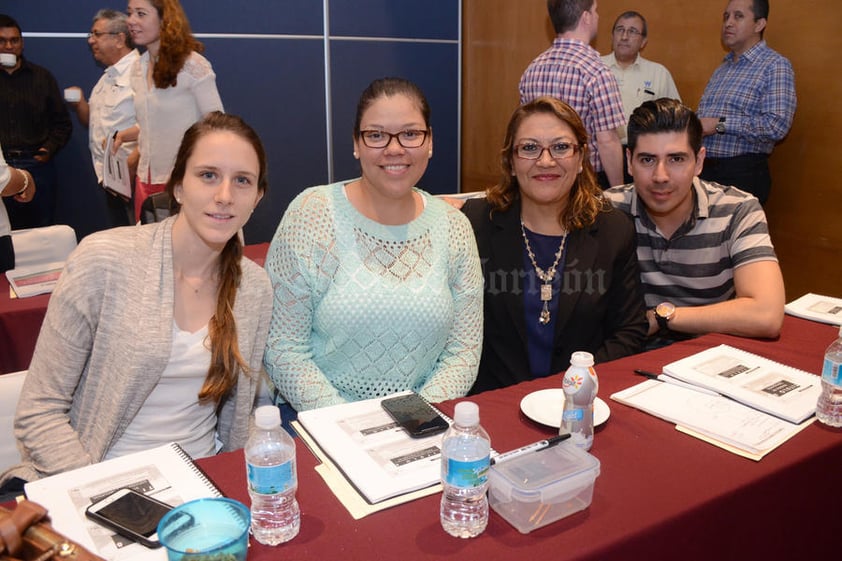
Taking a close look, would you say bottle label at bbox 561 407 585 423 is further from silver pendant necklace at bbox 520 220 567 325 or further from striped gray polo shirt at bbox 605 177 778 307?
striped gray polo shirt at bbox 605 177 778 307

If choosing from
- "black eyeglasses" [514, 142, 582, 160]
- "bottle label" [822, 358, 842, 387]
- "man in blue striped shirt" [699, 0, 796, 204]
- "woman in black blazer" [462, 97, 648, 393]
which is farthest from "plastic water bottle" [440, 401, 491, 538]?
"man in blue striped shirt" [699, 0, 796, 204]

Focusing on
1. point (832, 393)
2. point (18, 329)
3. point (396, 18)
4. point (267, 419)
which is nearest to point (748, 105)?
point (832, 393)

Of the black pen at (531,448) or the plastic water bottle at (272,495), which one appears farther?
the black pen at (531,448)

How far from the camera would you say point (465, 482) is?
101cm

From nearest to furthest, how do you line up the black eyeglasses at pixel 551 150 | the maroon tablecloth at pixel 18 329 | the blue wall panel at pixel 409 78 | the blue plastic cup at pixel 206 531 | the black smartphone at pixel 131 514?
the blue plastic cup at pixel 206 531 → the black smartphone at pixel 131 514 → the black eyeglasses at pixel 551 150 → the maroon tablecloth at pixel 18 329 → the blue wall panel at pixel 409 78

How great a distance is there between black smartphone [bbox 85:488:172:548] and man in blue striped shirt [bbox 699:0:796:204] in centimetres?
361

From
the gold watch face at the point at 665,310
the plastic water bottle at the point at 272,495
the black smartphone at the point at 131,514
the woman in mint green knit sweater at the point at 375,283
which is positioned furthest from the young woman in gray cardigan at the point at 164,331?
the gold watch face at the point at 665,310

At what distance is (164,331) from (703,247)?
1.63 meters

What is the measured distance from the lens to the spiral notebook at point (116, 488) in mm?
971

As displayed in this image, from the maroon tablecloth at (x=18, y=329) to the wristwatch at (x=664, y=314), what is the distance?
1.99m

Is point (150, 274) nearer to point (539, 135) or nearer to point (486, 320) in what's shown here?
point (486, 320)

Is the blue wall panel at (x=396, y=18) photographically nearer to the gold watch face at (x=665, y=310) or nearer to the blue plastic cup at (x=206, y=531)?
the gold watch face at (x=665, y=310)

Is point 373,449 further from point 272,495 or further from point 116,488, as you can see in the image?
point 116,488

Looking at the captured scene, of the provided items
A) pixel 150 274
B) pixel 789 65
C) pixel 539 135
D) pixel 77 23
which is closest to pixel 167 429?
pixel 150 274
